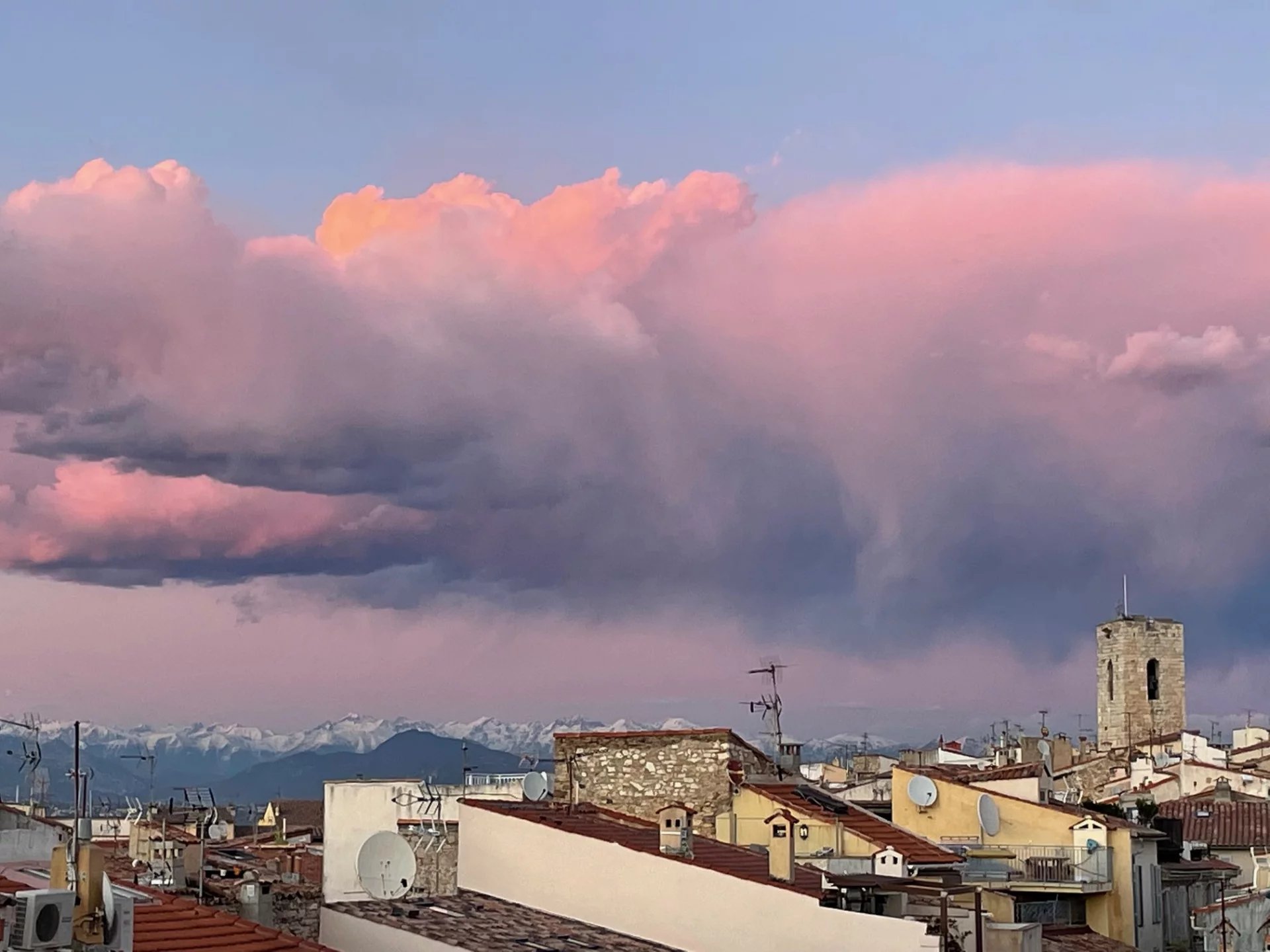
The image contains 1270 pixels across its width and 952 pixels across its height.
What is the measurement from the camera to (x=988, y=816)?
140ft

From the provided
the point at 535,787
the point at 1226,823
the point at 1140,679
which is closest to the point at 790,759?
the point at 535,787

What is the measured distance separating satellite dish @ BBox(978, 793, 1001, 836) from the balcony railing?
653 mm

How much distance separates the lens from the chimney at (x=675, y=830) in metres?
27.3

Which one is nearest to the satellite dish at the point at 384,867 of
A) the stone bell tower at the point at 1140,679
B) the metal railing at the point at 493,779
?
the metal railing at the point at 493,779

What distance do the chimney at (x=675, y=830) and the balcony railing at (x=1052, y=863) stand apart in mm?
12896

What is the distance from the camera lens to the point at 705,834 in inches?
1432

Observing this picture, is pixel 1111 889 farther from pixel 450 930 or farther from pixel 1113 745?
pixel 1113 745

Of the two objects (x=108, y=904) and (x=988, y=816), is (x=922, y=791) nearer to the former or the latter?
(x=988, y=816)

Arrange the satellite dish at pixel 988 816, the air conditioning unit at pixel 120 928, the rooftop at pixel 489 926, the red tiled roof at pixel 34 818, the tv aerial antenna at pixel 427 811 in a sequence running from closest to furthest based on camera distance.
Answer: the air conditioning unit at pixel 120 928 → the red tiled roof at pixel 34 818 → the rooftop at pixel 489 926 → the tv aerial antenna at pixel 427 811 → the satellite dish at pixel 988 816

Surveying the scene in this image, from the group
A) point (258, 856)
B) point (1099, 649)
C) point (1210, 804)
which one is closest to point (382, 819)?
point (258, 856)

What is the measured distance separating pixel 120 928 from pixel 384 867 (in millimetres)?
9000

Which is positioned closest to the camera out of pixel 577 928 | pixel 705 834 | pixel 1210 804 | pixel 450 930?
pixel 450 930

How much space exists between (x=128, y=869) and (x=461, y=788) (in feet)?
30.7

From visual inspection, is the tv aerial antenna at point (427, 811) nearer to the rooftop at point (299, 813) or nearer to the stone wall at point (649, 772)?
the stone wall at point (649, 772)
